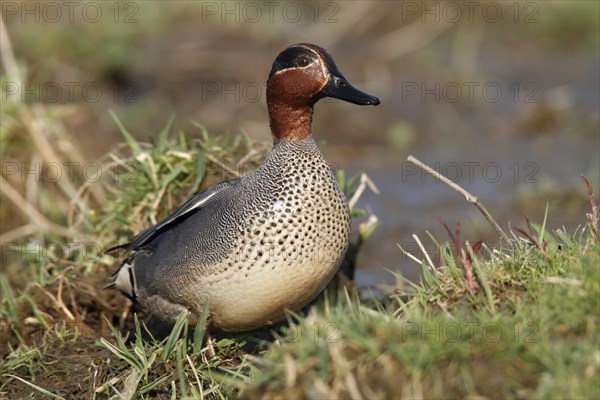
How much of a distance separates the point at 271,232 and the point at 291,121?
1.86 feet

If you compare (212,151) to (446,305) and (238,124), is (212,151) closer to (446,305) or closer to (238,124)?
(446,305)

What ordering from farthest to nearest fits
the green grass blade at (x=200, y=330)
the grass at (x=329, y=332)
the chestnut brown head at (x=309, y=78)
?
1. the chestnut brown head at (x=309, y=78)
2. the green grass blade at (x=200, y=330)
3. the grass at (x=329, y=332)

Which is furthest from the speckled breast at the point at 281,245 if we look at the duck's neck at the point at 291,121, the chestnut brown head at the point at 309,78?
the chestnut brown head at the point at 309,78

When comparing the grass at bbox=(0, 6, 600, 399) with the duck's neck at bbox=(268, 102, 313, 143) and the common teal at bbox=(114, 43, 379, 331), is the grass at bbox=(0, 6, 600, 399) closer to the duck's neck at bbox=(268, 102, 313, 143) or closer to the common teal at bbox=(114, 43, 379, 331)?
the common teal at bbox=(114, 43, 379, 331)

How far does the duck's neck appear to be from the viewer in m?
3.87

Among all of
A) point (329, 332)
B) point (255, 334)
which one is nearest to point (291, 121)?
point (255, 334)

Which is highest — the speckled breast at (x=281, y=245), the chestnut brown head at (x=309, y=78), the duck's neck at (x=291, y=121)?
the chestnut brown head at (x=309, y=78)

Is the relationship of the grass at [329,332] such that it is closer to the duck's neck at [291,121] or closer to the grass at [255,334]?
the grass at [255,334]

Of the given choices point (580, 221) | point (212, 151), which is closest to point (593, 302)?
point (212, 151)

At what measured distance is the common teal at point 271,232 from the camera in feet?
11.6

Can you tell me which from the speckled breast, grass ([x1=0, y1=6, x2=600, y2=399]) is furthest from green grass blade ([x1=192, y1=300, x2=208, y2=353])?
the speckled breast

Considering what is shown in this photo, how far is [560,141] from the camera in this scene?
766 centimetres

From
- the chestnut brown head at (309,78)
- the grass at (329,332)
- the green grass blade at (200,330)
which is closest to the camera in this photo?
the grass at (329,332)

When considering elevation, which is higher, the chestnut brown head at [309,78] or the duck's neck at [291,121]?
the chestnut brown head at [309,78]
